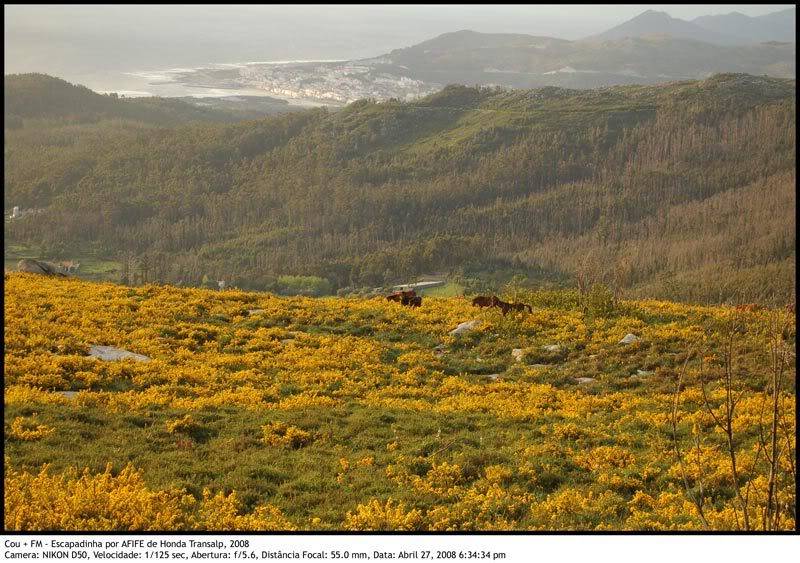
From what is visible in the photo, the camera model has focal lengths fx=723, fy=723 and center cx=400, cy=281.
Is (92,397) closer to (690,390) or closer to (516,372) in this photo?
(516,372)

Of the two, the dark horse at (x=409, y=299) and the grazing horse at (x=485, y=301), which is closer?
the grazing horse at (x=485, y=301)

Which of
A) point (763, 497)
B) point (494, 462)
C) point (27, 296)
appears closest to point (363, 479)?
point (494, 462)

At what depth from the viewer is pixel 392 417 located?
22938 mm

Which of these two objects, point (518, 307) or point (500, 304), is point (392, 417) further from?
point (500, 304)

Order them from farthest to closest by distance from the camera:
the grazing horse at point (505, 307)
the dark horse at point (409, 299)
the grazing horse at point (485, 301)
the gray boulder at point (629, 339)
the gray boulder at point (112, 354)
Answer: the dark horse at point (409, 299) → the grazing horse at point (485, 301) → the grazing horse at point (505, 307) → the gray boulder at point (629, 339) → the gray boulder at point (112, 354)

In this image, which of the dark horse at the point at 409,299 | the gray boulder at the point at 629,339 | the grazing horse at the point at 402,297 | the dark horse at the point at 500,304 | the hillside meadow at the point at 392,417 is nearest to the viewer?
the hillside meadow at the point at 392,417

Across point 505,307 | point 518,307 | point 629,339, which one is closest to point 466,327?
point 505,307

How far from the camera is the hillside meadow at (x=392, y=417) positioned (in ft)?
50.1

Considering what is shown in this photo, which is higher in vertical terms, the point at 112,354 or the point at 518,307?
the point at 518,307

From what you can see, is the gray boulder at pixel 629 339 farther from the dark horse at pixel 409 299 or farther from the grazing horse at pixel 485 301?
the dark horse at pixel 409 299

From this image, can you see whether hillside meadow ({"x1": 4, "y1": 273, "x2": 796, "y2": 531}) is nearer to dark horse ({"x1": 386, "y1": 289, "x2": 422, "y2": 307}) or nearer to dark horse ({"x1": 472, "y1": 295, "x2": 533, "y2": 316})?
dark horse ({"x1": 472, "y1": 295, "x2": 533, "y2": 316})

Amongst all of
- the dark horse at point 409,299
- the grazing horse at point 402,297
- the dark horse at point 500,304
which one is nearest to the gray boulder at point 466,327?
the dark horse at point 500,304

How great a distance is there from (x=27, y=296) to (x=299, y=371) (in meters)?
16.8

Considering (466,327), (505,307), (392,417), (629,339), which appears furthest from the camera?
(505,307)
